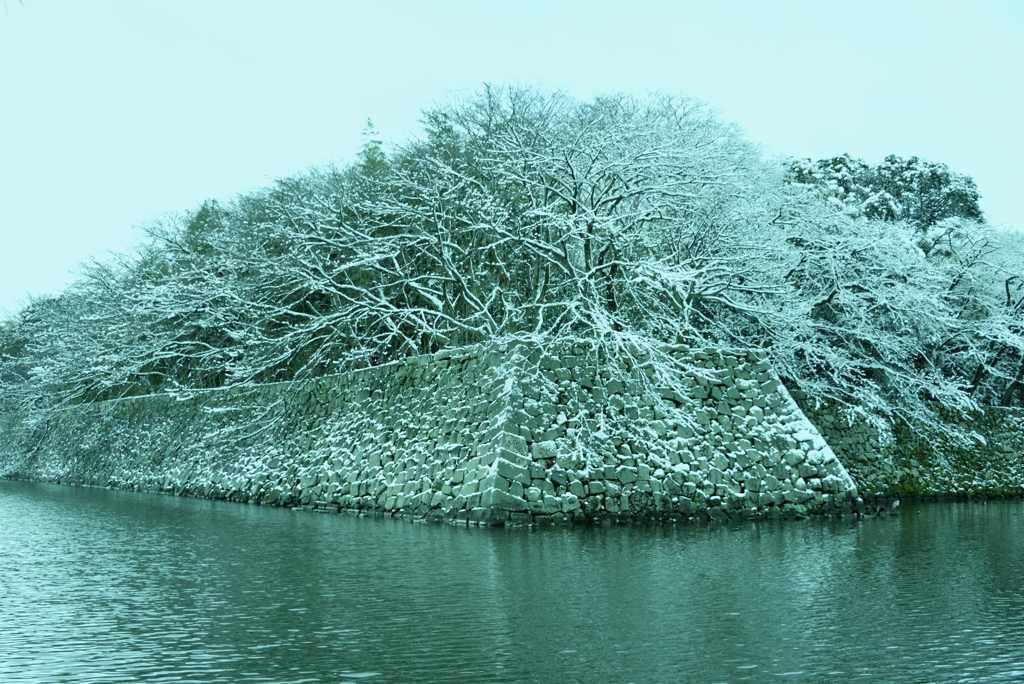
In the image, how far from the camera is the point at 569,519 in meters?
13.0

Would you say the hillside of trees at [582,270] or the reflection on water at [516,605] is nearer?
the reflection on water at [516,605]

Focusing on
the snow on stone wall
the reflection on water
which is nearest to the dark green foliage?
the snow on stone wall

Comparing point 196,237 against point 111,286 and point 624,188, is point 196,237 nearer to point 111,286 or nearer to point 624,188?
point 111,286

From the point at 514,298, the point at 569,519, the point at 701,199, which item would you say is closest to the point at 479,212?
the point at 514,298

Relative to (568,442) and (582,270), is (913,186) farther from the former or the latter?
(568,442)

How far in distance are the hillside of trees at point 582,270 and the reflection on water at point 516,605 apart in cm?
453

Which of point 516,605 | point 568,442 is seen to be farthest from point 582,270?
point 516,605

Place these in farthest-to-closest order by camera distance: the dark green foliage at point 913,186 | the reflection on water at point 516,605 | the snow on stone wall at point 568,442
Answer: the dark green foliage at point 913,186, the snow on stone wall at point 568,442, the reflection on water at point 516,605

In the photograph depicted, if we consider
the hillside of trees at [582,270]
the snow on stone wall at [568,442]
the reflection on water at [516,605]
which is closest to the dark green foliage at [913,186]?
the hillside of trees at [582,270]

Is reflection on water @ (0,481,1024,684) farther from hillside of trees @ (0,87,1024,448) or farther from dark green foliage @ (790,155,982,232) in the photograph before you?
dark green foliage @ (790,155,982,232)

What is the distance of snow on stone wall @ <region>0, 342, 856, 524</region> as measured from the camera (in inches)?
520

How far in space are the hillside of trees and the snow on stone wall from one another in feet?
1.96

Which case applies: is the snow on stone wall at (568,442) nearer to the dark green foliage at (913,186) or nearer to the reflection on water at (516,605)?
the reflection on water at (516,605)

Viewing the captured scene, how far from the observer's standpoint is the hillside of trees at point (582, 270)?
52.5 ft
